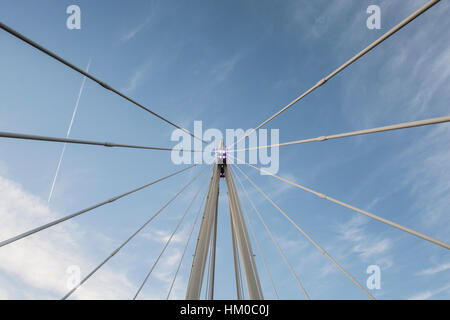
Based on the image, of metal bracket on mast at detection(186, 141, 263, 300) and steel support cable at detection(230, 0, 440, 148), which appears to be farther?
metal bracket on mast at detection(186, 141, 263, 300)

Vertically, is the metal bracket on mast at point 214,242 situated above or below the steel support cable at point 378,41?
below

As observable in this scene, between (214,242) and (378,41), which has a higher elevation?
(378,41)

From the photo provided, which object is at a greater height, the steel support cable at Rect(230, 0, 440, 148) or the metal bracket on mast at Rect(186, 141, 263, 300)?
the steel support cable at Rect(230, 0, 440, 148)

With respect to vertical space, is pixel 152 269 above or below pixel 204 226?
below

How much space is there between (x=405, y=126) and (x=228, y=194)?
805 centimetres

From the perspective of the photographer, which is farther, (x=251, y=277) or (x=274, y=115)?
(x=274, y=115)

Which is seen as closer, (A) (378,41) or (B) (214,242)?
(A) (378,41)

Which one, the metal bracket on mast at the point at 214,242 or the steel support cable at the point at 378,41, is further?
the metal bracket on mast at the point at 214,242
